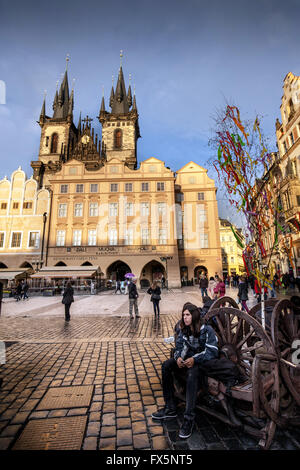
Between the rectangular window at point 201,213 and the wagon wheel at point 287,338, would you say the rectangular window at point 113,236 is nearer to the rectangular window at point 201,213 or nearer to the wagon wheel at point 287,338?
the rectangular window at point 201,213

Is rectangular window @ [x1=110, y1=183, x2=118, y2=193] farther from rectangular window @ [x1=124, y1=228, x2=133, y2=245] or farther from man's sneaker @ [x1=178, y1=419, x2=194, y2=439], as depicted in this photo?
man's sneaker @ [x1=178, y1=419, x2=194, y2=439]

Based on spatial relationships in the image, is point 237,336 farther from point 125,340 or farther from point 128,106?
point 128,106

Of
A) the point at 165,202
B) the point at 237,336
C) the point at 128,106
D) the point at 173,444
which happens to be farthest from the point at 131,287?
the point at 128,106

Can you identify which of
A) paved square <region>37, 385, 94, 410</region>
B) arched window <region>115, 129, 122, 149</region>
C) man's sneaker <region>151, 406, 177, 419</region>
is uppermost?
arched window <region>115, 129, 122, 149</region>

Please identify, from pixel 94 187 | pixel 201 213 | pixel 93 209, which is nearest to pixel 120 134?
pixel 94 187

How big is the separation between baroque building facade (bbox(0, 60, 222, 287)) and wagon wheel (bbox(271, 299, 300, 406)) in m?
25.7

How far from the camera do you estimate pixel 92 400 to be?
2.95m

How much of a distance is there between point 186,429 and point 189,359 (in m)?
0.61

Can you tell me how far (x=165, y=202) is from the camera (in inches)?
1209

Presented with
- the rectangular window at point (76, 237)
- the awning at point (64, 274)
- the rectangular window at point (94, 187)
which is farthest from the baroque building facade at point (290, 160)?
the rectangular window at point (76, 237)

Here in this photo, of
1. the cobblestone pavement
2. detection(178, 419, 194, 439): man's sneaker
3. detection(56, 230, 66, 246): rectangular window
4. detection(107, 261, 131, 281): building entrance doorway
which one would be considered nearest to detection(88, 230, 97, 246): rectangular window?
detection(56, 230, 66, 246): rectangular window

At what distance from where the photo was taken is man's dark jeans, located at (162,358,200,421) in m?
2.37

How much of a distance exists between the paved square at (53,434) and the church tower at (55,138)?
43227mm

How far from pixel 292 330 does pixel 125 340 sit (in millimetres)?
4024
